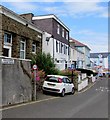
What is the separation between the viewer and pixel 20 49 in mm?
27000

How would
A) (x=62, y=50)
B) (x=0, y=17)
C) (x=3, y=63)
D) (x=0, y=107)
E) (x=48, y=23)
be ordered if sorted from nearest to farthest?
(x=0, y=107) < (x=3, y=63) < (x=0, y=17) < (x=48, y=23) < (x=62, y=50)

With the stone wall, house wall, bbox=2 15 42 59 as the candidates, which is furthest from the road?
house wall, bbox=2 15 42 59

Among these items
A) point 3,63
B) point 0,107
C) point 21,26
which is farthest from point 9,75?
point 21,26

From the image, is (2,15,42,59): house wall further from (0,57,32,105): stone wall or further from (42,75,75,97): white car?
(0,57,32,105): stone wall

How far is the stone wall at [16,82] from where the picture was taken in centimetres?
1435

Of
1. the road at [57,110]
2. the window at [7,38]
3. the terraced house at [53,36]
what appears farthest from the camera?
the terraced house at [53,36]

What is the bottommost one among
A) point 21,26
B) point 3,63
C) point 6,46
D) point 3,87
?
point 3,87

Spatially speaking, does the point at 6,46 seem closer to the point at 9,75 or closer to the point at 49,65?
the point at 49,65

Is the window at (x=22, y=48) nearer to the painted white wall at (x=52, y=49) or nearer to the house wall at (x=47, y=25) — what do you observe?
the painted white wall at (x=52, y=49)

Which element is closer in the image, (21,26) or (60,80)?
(60,80)

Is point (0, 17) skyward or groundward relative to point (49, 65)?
skyward

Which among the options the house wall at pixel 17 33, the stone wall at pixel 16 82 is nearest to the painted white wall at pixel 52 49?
the house wall at pixel 17 33

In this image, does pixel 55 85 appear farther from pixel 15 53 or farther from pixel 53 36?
pixel 53 36

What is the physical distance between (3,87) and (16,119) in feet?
14.5
